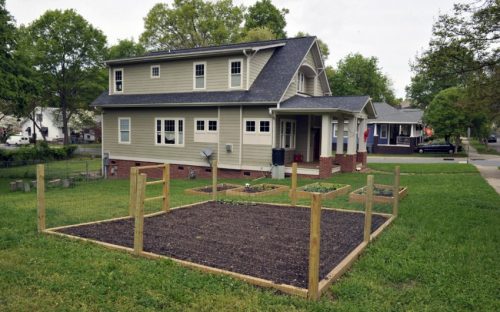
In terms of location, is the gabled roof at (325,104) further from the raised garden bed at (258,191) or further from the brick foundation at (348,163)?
the raised garden bed at (258,191)

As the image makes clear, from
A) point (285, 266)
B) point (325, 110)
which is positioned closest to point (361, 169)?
point (325, 110)

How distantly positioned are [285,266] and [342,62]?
53.3 m

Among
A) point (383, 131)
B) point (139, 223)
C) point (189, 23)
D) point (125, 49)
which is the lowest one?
point (139, 223)

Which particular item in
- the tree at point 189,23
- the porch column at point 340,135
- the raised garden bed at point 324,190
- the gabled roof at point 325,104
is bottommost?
the raised garden bed at point 324,190

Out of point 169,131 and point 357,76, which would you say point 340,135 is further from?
point 357,76

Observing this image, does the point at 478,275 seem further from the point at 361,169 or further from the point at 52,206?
the point at 361,169

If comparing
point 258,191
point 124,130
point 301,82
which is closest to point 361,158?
point 301,82

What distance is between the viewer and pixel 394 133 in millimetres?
39469

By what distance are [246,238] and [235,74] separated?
13677mm

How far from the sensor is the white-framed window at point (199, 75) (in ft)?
67.6

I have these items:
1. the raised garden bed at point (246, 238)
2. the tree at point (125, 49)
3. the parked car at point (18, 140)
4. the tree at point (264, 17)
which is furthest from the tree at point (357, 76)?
the parked car at point (18, 140)

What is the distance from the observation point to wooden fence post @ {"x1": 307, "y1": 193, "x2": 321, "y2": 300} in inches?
186

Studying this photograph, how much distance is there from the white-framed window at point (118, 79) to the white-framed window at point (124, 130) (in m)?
2.10

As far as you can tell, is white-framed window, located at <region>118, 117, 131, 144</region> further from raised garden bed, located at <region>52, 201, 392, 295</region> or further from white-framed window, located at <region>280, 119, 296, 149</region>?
raised garden bed, located at <region>52, 201, 392, 295</region>
